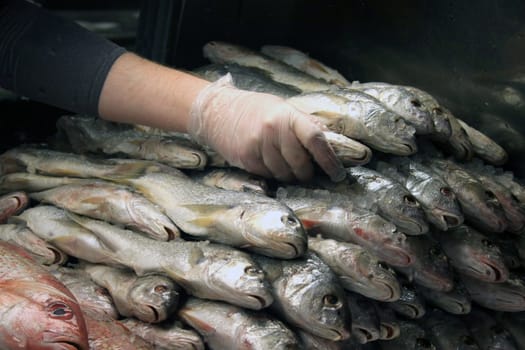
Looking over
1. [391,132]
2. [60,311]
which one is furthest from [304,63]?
[60,311]

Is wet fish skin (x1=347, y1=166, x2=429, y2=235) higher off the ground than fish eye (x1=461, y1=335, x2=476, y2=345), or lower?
higher

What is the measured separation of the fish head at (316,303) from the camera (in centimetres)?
163

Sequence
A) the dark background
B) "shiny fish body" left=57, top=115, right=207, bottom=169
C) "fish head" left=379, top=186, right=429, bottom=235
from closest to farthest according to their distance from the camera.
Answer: "fish head" left=379, top=186, right=429, bottom=235 → "shiny fish body" left=57, top=115, right=207, bottom=169 → the dark background

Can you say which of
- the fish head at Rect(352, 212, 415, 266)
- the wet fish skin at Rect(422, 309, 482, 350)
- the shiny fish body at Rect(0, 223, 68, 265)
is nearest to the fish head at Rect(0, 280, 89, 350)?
the shiny fish body at Rect(0, 223, 68, 265)

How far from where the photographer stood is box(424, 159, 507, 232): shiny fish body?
6.70 feet

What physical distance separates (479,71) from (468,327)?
889mm

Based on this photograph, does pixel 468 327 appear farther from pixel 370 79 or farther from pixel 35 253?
pixel 35 253

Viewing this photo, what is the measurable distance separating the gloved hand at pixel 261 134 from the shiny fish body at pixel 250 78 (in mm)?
316

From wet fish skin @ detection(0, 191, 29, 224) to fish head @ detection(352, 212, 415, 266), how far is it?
1.02 m

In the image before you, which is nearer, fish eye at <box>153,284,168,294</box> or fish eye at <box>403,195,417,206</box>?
fish eye at <box>153,284,168,294</box>

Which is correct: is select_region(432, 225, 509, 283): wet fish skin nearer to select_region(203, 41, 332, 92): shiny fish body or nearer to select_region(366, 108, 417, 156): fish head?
select_region(366, 108, 417, 156): fish head

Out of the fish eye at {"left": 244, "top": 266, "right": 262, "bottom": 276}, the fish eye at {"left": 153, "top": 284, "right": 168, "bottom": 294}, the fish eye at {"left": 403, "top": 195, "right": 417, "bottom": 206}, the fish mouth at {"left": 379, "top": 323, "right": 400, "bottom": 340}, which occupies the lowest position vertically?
the fish mouth at {"left": 379, "top": 323, "right": 400, "bottom": 340}

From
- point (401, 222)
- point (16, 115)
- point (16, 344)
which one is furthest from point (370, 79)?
point (16, 344)

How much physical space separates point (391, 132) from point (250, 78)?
67 centimetres
